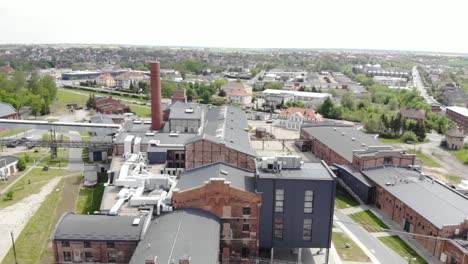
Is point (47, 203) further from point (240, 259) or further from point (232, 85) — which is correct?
point (232, 85)

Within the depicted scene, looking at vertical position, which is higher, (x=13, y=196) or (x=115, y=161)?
(x=115, y=161)

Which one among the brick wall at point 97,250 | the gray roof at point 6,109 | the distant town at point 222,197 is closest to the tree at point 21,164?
the distant town at point 222,197

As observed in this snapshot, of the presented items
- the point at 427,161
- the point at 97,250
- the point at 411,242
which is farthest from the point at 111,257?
the point at 427,161

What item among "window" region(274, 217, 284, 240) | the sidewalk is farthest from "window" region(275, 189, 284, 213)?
the sidewalk

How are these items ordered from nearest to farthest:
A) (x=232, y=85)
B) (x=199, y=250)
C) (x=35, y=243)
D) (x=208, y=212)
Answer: (x=199, y=250)
(x=208, y=212)
(x=35, y=243)
(x=232, y=85)

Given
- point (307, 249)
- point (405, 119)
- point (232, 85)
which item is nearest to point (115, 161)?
point (307, 249)

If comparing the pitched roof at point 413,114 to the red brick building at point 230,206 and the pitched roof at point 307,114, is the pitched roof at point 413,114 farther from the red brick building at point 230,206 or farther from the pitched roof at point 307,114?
the red brick building at point 230,206
